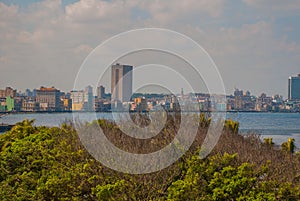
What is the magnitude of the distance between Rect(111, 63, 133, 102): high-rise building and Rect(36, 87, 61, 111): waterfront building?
3406 inches

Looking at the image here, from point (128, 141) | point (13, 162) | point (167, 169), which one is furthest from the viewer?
point (13, 162)

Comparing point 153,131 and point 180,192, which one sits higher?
point 153,131

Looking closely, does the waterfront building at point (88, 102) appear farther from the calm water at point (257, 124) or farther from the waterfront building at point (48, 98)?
the waterfront building at point (48, 98)

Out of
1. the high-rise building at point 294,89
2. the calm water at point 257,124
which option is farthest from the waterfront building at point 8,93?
the high-rise building at point 294,89

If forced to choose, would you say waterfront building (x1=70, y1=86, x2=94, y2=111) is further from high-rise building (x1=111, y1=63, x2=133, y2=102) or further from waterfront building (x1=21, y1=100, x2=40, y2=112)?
waterfront building (x1=21, y1=100, x2=40, y2=112)

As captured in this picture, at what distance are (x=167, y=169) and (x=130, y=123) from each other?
3.50m

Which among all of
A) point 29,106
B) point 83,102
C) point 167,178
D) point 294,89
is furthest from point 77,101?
point 294,89

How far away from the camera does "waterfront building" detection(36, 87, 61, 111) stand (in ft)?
342

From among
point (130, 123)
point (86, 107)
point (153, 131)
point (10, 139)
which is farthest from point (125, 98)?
point (10, 139)

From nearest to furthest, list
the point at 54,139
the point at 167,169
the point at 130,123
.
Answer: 1. the point at 167,169
2. the point at 130,123
3. the point at 54,139

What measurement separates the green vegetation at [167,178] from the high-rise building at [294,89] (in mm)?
127907

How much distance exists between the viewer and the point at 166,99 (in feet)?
56.2

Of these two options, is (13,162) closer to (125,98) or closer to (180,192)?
(125,98)

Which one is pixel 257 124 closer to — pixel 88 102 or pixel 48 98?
pixel 48 98
